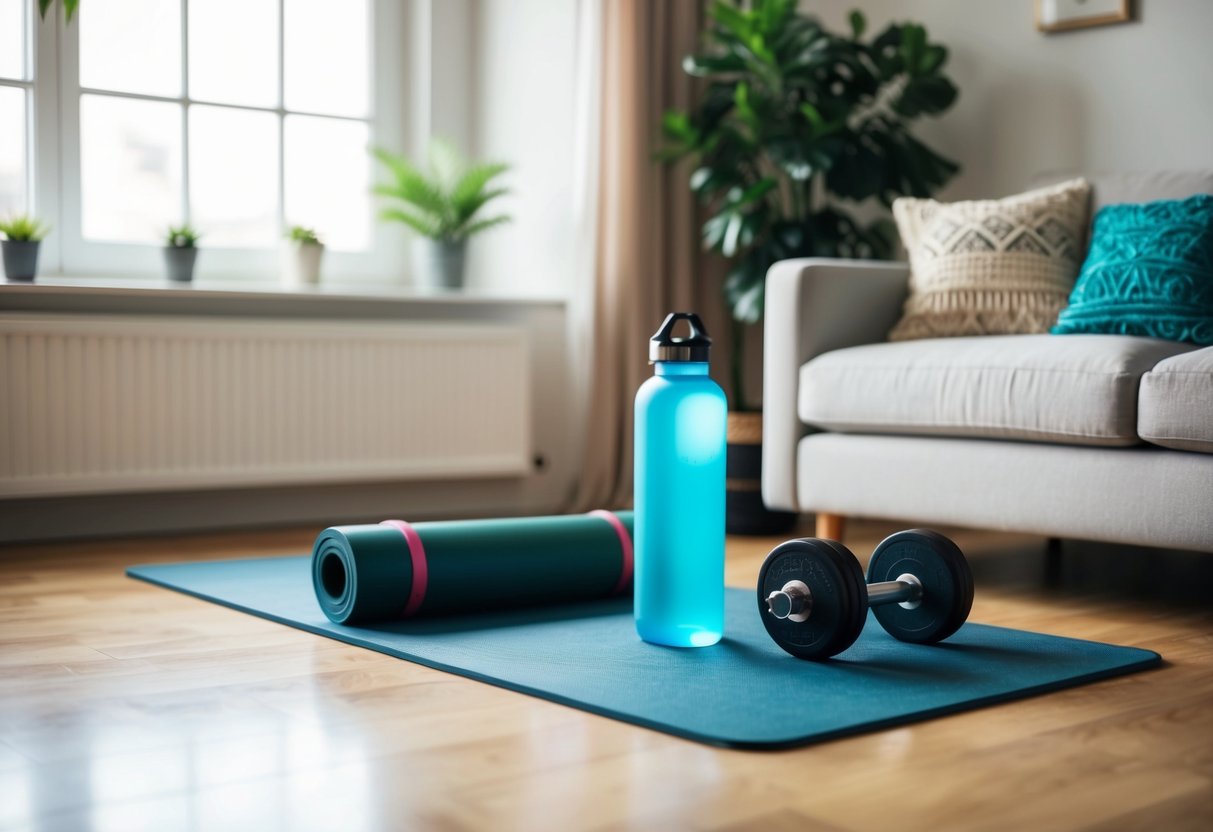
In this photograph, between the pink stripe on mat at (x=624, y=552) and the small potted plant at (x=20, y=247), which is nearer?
the pink stripe on mat at (x=624, y=552)

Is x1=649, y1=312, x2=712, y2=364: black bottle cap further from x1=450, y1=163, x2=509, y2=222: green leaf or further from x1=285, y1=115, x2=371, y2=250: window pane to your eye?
x1=285, y1=115, x2=371, y2=250: window pane

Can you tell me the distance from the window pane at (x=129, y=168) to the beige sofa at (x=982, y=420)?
1785 millimetres

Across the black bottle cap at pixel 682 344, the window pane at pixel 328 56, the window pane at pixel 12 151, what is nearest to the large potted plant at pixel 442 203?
the window pane at pixel 328 56

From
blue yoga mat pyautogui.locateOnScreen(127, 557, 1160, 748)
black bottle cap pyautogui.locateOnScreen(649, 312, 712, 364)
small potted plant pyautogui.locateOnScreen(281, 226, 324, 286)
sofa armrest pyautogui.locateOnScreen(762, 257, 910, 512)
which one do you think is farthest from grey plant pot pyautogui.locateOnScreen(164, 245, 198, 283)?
black bottle cap pyautogui.locateOnScreen(649, 312, 712, 364)

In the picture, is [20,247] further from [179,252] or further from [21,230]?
[179,252]

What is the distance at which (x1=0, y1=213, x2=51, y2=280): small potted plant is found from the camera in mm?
3283

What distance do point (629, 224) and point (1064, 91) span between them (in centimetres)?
121

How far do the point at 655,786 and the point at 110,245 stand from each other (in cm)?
279

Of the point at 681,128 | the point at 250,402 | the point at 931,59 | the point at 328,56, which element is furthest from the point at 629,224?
the point at 250,402

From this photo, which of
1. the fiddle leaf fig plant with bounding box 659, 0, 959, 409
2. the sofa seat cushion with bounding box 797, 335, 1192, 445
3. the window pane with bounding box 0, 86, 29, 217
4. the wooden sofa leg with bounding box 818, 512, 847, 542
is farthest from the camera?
the fiddle leaf fig plant with bounding box 659, 0, 959, 409

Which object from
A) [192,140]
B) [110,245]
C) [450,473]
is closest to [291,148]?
[192,140]

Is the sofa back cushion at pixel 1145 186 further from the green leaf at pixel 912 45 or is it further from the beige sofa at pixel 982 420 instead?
the green leaf at pixel 912 45

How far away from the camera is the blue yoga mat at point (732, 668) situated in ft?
5.28

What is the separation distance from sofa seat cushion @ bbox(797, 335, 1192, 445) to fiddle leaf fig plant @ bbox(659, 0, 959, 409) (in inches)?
33.8
